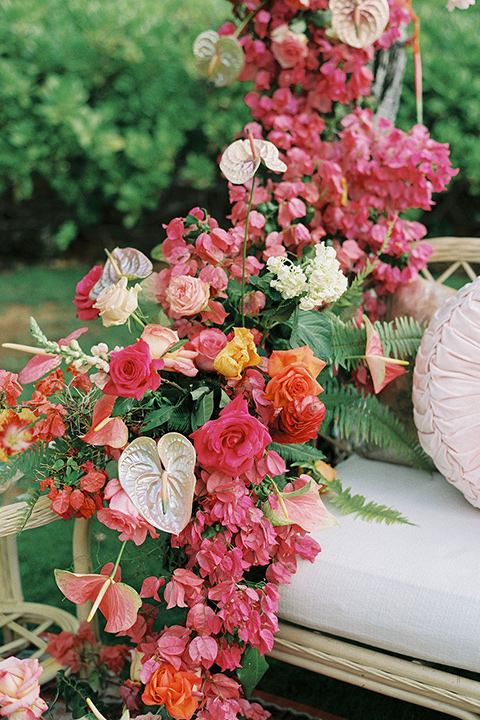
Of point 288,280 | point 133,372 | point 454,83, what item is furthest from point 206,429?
point 454,83

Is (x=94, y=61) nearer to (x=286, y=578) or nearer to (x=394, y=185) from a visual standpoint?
(x=394, y=185)

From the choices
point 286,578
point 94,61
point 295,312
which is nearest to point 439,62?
point 94,61

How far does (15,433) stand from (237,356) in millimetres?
491

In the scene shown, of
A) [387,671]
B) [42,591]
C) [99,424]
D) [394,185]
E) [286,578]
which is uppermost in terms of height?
[394,185]

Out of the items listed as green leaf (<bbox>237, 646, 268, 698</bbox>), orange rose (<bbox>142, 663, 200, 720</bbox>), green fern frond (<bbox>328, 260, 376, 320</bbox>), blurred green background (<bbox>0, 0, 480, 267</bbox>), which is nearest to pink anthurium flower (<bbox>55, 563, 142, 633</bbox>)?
orange rose (<bbox>142, 663, 200, 720</bbox>)

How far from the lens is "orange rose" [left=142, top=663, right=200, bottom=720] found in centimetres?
108

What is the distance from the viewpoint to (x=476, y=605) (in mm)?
1063

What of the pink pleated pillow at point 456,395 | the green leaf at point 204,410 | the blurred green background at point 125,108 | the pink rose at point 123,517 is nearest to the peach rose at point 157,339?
the green leaf at point 204,410

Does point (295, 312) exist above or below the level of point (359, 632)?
above

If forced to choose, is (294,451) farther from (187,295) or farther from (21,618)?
(21,618)

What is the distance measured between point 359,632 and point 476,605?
0.67 ft

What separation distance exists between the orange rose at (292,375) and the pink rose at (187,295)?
0.15m

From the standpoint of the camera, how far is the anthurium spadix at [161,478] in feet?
3.42

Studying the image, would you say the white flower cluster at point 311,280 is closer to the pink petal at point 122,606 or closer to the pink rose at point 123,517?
the pink rose at point 123,517
